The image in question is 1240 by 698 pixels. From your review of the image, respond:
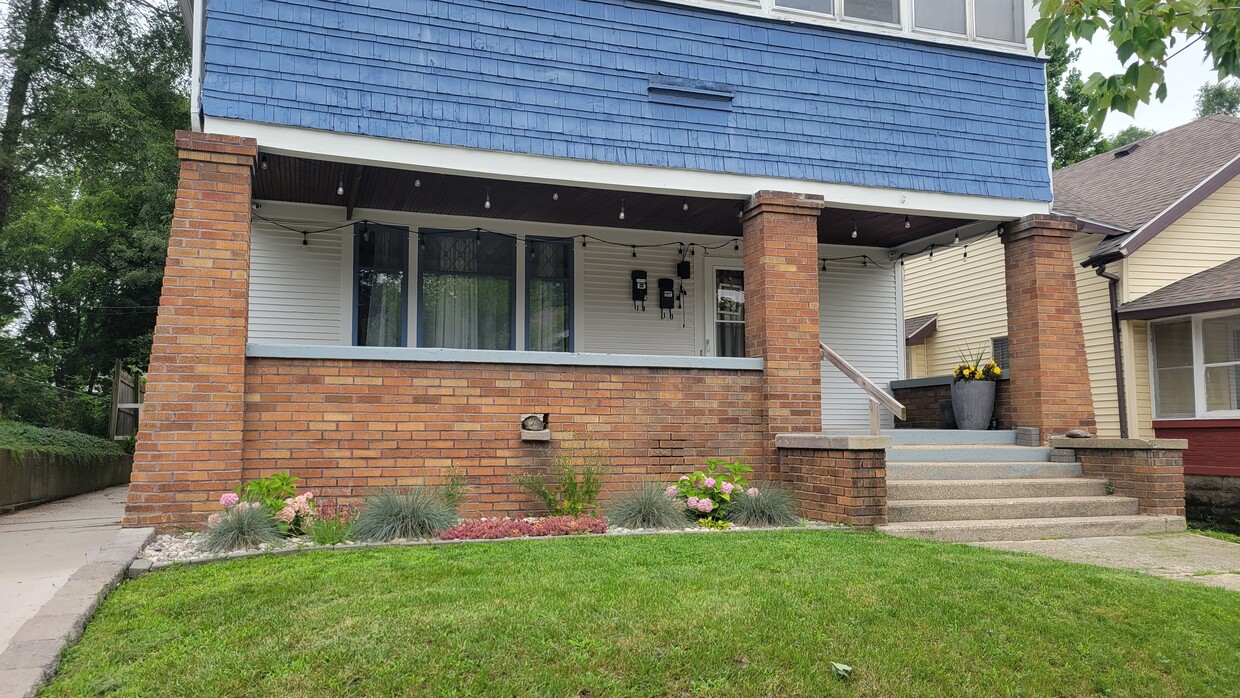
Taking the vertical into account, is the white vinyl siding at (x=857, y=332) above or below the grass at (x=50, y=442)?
above

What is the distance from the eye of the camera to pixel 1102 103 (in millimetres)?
4711

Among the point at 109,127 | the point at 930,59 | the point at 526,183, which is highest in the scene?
the point at 109,127

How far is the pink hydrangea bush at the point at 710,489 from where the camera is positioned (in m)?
7.17

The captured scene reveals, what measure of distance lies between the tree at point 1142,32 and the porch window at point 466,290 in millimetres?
6672

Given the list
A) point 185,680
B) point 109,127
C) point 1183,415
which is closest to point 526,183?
point 185,680

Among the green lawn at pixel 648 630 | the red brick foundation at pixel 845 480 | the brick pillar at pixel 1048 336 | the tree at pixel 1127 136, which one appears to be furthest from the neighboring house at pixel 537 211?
the tree at pixel 1127 136

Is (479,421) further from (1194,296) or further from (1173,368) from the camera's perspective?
(1173,368)

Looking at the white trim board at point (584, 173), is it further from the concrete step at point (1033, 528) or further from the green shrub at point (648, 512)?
the concrete step at point (1033, 528)

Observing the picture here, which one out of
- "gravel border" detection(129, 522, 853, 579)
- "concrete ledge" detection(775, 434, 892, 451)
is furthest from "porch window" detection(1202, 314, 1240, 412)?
"gravel border" detection(129, 522, 853, 579)

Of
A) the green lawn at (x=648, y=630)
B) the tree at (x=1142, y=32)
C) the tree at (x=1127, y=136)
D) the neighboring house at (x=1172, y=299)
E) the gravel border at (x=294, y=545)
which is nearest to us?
the green lawn at (x=648, y=630)

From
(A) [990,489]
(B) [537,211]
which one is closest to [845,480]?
(A) [990,489]

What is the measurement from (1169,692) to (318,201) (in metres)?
8.70

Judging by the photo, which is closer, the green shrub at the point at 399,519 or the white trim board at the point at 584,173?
the green shrub at the point at 399,519

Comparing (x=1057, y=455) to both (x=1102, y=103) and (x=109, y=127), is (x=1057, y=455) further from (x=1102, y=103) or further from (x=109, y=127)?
(x=109, y=127)
